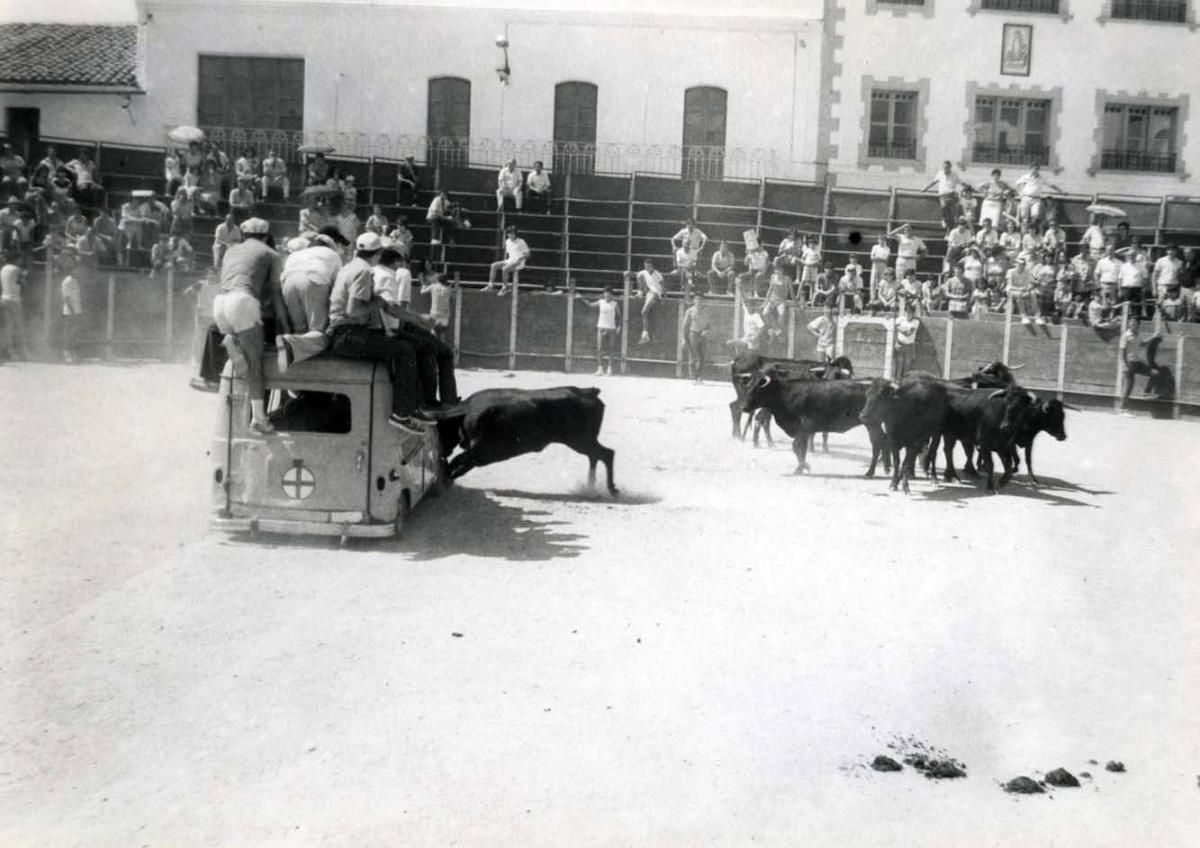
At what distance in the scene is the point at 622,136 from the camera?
27391 millimetres

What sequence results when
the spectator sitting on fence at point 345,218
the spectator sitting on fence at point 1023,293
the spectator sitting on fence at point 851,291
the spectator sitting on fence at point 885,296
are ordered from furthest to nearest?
the spectator sitting on fence at point 851,291
the spectator sitting on fence at point 885,296
the spectator sitting on fence at point 1023,293
the spectator sitting on fence at point 345,218

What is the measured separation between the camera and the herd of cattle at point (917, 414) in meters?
13.4

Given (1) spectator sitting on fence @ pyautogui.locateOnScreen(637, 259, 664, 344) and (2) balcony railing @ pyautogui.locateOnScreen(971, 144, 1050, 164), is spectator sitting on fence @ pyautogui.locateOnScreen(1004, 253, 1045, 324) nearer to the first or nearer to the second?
(2) balcony railing @ pyautogui.locateOnScreen(971, 144, 1050, 164)

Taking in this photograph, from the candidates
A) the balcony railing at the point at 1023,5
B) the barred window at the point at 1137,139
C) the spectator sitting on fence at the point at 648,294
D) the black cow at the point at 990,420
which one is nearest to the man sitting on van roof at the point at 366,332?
the black cow at the point at 990,420

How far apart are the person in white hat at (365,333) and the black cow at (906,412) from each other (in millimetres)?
5773

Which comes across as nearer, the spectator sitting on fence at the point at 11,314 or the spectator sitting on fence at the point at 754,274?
the spectator sitting on fence at the point at 11,314

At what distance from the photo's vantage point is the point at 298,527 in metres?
9.49

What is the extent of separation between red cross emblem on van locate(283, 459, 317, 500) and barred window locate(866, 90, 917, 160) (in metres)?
20.8

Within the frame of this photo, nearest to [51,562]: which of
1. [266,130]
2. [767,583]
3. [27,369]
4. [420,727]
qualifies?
[420,727]

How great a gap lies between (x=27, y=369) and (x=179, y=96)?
32.1ft

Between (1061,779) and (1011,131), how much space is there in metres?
22.2

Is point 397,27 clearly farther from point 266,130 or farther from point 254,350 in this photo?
point 254,350

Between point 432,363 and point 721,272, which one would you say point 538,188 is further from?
point 432,363

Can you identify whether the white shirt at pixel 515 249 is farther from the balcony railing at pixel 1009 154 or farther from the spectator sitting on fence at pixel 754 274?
the balcony railing at pixel 1009 154
